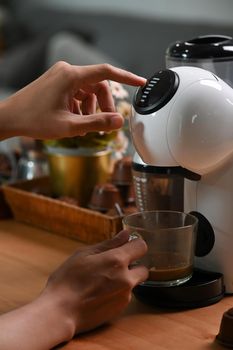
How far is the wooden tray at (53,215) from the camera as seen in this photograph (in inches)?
59.9

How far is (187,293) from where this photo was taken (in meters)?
1.23

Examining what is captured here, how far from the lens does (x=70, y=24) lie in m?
4.37

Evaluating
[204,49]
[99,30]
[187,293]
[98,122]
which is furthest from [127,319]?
[99,30]

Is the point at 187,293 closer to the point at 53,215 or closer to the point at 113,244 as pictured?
the point at 113,244

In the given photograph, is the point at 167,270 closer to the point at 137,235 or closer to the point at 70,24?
the point at 137,235

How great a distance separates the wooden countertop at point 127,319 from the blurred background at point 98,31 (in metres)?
1.92

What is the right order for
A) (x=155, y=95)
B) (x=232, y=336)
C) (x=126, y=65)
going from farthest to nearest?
(x=126, y=65), (x=155, y=95), (x=232, y=336)

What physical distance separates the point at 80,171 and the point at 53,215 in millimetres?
120

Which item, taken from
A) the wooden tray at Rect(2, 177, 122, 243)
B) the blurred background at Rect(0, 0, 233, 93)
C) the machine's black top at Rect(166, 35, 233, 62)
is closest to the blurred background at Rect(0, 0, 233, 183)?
the blurred background at Rect(0, 0, 233, 93)

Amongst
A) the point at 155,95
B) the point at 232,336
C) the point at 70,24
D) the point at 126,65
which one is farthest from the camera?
the point at 70,24

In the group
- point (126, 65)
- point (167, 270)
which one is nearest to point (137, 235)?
point (167, 270)

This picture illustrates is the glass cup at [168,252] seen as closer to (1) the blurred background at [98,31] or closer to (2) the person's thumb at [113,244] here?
(2) the person's thumb at [113,244]

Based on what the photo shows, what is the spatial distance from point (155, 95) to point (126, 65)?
2.63 m

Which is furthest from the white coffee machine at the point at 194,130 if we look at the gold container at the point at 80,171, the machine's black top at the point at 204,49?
the gold container at the point at 80,171
